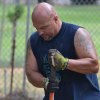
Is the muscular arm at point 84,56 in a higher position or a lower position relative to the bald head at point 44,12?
→ lower

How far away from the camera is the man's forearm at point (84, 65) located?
13.4 ft

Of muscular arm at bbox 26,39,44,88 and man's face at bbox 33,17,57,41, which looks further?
muscular arm at bbox 26,39,44,88

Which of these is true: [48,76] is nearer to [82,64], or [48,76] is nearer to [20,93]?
[82,64]

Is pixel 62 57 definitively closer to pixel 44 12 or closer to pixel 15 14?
pixel 44 12

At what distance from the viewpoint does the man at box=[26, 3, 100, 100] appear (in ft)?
13.4

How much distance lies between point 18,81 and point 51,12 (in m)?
4.42

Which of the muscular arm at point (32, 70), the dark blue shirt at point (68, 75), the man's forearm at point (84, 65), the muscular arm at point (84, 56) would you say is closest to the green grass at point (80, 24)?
the muscular arm at point (32, 70)

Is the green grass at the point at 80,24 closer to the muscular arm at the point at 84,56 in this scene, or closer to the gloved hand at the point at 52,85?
the muscular arm at the point at 84,56

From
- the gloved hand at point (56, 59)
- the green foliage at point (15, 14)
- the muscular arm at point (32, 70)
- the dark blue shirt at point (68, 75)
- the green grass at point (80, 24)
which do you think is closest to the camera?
the gloved hand at point (56, 59)

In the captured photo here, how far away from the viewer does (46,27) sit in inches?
160

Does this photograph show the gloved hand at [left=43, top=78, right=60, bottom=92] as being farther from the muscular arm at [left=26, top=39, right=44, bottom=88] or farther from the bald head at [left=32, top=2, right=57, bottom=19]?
the bald head at [left=32, top=2, right=57, bottom=19]

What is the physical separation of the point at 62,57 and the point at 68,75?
355 millimetres

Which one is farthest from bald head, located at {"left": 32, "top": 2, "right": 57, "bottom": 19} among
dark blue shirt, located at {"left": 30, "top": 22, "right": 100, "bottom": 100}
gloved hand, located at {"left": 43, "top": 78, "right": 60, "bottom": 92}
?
gloved hand, located at {"left": 43, "top": 78, "right": 60, "bottom": 92}

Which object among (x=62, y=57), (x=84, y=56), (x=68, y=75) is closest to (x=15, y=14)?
(x=68, y=75)
